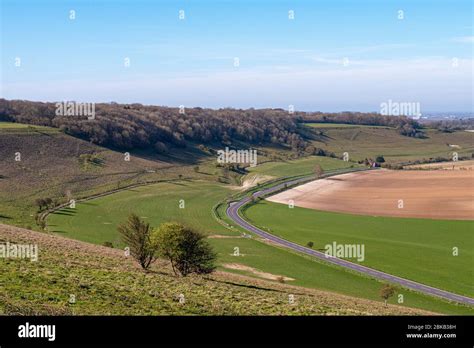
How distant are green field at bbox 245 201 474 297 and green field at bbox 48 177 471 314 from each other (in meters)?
6.78

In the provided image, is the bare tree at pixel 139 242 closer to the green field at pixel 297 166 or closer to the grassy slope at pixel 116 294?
the grassy slope at pixel 116 294

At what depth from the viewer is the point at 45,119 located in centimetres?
13925

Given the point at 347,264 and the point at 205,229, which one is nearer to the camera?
the point at 347,264

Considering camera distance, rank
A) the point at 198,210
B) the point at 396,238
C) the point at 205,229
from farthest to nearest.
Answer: the point at 198,210 → the point at 205,229 → the point at 396,238

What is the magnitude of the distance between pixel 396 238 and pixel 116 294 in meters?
54.5

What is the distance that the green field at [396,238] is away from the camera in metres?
53.5

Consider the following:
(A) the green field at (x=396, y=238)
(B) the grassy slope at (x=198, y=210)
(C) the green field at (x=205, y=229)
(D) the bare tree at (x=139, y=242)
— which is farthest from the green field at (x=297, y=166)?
(D) the bare tree at (x=139, y=242)

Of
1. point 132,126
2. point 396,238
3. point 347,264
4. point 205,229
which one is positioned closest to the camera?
point 347,264

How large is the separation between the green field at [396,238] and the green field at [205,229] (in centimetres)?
678

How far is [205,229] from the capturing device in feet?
239

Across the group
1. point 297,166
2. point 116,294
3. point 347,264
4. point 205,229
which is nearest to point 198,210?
point 205,229

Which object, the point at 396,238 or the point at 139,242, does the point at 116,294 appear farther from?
the point at 396,238

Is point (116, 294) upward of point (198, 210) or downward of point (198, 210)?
upward
